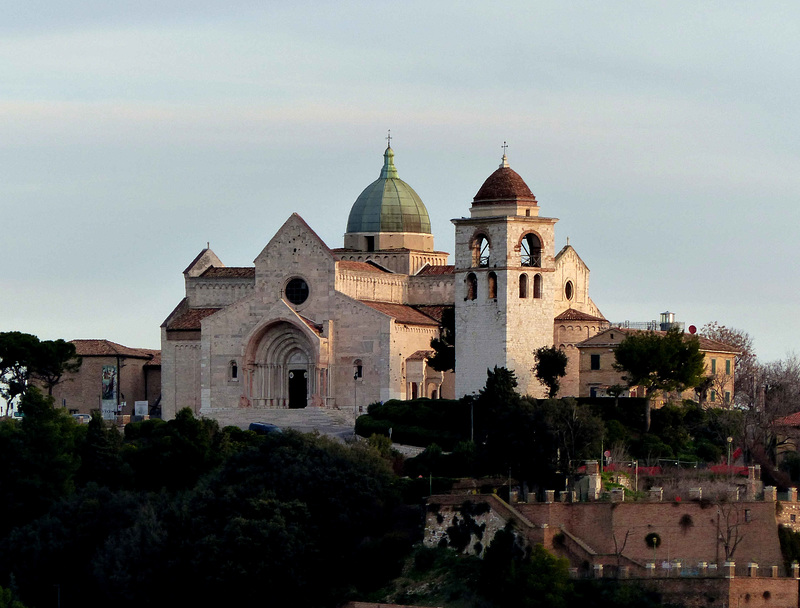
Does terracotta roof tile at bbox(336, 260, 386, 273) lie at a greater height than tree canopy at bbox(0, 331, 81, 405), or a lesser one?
greater

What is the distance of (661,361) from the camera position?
7544 cm

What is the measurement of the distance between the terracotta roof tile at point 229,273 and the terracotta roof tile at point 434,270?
699 cm

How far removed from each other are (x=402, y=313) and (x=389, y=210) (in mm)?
7069

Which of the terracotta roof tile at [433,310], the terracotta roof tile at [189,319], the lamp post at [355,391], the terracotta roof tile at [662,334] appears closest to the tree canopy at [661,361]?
the terracotta roof tile at [662,334]

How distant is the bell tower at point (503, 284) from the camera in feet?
257

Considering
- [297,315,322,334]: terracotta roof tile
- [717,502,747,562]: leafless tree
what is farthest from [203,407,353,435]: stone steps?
[717,502,747,562]: leafless tree

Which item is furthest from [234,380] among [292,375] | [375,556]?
[375,556]

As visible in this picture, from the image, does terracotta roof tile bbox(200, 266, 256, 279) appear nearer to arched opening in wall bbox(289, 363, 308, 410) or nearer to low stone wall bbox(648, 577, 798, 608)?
arched opening in wall bbox(289, 363, 308, 410)

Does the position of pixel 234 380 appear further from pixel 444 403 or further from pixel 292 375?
pixel 444 403

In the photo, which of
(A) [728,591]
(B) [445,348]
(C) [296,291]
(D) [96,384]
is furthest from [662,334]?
(D) [96,384]

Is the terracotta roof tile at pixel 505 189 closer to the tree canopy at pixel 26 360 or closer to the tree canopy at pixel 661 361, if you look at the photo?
the tree canopy at pixel 661 361

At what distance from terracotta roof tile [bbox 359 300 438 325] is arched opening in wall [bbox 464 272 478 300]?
3490 mm

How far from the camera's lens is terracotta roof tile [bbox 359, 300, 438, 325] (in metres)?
82.4

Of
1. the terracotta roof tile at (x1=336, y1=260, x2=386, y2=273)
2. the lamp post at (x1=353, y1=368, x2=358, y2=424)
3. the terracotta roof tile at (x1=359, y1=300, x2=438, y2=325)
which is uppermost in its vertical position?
the terracotta roof tile at (x1=336, y1=260, x2=386, y2=273)
